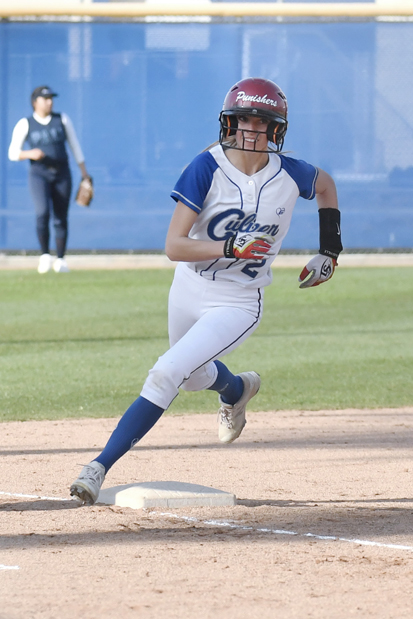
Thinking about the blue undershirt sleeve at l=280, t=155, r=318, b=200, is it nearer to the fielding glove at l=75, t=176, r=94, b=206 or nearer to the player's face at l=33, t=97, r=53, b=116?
the player's face at l=33, t=97, r=53, b=116

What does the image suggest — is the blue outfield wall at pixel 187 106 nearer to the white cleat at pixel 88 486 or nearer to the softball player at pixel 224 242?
the softball player at pixel 224 242

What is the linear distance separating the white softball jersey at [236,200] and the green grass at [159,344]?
275 cm

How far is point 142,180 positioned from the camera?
1675cm

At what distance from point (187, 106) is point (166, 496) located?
1291cm

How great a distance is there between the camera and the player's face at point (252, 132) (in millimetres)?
4492

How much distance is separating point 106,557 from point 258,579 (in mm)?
578

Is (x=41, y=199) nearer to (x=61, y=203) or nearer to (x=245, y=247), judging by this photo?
(x=61, y=203)

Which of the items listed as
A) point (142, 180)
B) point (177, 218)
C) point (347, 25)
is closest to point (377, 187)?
point (347, 25)

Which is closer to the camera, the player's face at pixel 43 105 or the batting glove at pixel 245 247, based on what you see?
the batting glove at pixel 245 247

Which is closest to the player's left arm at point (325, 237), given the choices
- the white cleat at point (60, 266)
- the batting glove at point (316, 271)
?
the batting glove at point (316, 271)

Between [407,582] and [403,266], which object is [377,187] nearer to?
[403,266]

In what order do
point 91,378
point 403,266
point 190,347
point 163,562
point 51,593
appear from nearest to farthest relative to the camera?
point 51,593 < point 163,562 < point 190,347 < point 91,378 < point 403,266

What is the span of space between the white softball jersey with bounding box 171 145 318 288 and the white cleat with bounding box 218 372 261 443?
2.68 ft

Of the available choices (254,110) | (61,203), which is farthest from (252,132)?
(61,203)
